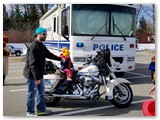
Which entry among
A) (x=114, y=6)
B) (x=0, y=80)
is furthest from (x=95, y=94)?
(x=114, y=6)

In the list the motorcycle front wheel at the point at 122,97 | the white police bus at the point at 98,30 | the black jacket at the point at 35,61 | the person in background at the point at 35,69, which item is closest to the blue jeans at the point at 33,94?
the person in background at the point at 35,69

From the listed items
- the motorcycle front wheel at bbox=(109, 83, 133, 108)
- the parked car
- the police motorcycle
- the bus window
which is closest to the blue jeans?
the police motorcycle

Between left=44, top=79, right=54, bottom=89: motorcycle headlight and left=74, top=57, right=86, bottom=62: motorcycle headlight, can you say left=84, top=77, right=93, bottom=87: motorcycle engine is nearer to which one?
left=44, top=79, right=54, bottom=89: motorcycle headlight

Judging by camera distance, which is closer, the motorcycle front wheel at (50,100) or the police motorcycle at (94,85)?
the police motorcycle at (94,85)

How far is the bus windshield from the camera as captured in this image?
673 cm

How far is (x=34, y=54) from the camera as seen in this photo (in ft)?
14.3

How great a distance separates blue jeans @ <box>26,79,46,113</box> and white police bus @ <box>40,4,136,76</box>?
2.14 meters

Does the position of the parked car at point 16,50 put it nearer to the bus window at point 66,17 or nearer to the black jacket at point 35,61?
the bus window at point 66,17

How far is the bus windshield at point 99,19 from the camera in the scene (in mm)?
6734

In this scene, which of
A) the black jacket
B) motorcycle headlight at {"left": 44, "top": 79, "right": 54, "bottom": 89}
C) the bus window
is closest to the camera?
the black jacket

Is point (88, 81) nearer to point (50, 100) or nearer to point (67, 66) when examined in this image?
point (67, 66)

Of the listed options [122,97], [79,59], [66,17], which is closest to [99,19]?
[66,17]

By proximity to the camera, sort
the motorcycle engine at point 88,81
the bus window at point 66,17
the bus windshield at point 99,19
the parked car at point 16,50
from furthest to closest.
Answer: the parked car at point 16,50
the bus window at point 66,17
the bus windshield at point 99,19
the motorcycle engine at point 88,81

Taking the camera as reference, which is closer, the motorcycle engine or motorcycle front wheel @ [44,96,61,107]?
the motorcycle engine
